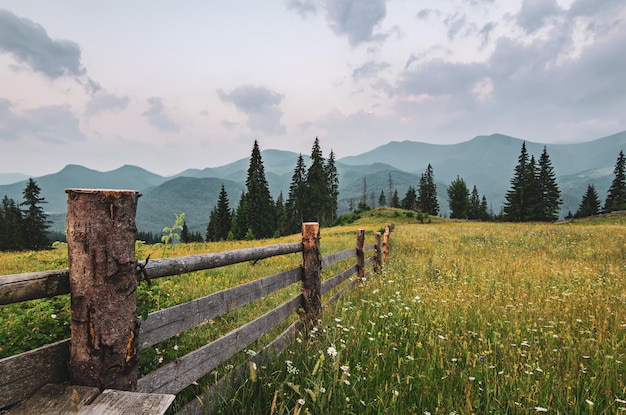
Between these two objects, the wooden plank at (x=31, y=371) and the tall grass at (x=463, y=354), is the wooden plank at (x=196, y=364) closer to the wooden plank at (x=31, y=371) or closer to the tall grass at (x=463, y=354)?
the tall grass at (x=463, y=354)

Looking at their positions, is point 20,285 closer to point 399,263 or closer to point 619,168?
point 399,263

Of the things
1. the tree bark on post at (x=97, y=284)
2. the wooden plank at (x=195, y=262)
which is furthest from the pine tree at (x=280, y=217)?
the tree bark on post at (x=97, y=284)

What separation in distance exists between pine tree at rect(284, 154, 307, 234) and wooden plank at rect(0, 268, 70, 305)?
6332 centimetres

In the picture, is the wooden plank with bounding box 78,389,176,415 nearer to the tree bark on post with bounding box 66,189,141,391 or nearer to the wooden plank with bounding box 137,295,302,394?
the tree bark on post with bounding box 66,189,141,391

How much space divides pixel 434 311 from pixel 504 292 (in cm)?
264

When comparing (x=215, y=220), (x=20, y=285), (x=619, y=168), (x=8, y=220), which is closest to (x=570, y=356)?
(x=20, y=285)

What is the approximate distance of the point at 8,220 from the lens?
192ft

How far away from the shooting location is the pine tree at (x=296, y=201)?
66875 millimetres

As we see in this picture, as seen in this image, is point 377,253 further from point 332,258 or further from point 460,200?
point 460,200

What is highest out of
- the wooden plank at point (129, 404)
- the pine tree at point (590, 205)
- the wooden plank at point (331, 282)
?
the pine tree at point (590, 205)

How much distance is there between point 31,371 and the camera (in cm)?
158

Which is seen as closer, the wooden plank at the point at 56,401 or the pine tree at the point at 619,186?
the wooden plank at the point at 56,401

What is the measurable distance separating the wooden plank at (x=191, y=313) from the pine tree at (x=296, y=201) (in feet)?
203

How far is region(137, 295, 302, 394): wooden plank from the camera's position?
7.43ft
